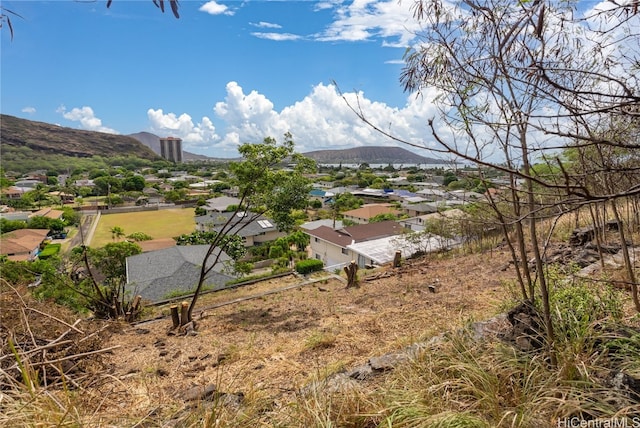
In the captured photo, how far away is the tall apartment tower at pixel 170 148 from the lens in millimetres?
150637

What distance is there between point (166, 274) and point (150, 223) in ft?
77.3

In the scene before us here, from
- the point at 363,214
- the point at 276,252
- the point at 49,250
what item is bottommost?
the point at 49,250

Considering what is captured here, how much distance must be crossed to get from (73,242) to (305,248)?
765 inches

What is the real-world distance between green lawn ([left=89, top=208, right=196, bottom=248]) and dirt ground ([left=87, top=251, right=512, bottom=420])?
22.9 meters

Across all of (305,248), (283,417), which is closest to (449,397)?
(283,417)

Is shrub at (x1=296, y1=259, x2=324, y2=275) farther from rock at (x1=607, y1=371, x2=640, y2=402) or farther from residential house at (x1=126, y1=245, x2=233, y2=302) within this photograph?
rock at (x1=607, y1=371, x2=640, y2=402)

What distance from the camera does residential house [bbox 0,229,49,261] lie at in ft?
67.5

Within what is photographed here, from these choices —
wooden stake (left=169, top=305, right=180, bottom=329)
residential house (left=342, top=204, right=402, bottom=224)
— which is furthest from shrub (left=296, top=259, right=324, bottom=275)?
residential house (left=342, top=204, right=402, bottom=224)

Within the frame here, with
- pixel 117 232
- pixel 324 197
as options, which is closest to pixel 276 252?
pixel 117 232

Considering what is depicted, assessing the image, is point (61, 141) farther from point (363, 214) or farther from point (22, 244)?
point (363, 214)

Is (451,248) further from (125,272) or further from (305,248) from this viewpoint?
(125,272)

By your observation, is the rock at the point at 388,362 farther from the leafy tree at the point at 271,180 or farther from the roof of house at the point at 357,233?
the roof of house at the point at 357,233

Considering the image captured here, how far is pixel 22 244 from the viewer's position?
22359 millimetres

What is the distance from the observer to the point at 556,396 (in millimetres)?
1816
